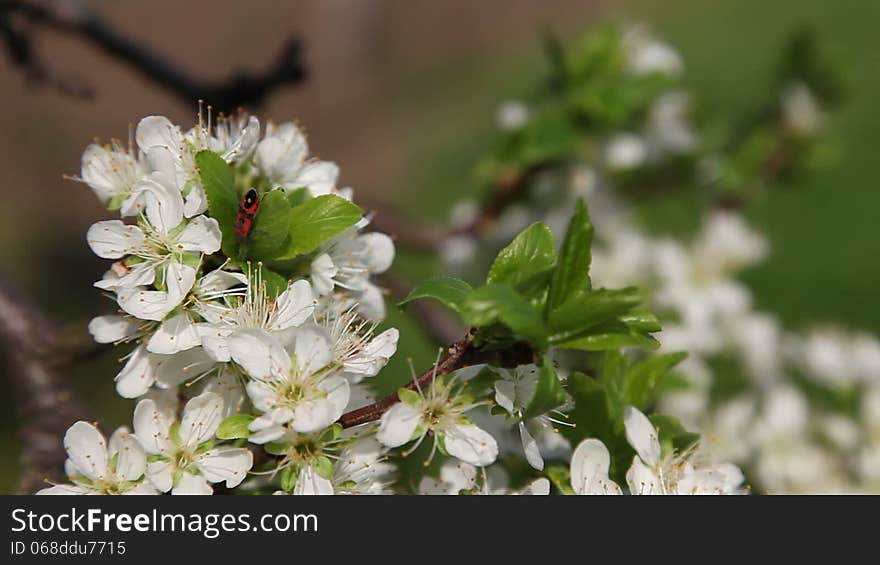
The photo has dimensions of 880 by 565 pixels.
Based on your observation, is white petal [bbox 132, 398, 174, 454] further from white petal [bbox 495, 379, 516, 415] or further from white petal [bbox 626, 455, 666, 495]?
white petal [bbox 626, 455, 666, 495]

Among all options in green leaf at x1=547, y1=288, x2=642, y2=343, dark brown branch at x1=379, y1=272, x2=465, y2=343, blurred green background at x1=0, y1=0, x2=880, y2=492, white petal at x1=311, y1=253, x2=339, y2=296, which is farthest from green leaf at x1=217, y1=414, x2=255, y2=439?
blurred green background at x1=0, y1=0, x2=880, y2=492

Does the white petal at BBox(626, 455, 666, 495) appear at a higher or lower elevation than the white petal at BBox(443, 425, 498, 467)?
lower

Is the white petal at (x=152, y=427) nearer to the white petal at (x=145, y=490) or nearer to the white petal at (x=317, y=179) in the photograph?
the white petal at (x=145, y=490)

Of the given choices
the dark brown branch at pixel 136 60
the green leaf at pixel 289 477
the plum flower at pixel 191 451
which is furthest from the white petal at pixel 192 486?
the dark brown branch at pixel 136 60

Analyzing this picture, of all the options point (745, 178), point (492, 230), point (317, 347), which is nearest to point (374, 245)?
point (317, 347)

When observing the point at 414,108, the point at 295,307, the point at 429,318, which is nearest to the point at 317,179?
the point at 295,307

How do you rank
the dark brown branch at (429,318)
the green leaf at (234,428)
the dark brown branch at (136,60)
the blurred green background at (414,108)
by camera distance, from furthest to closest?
the blurred green background at (414,108) < the dark brown branch at (429,318) < the dark brown branch at (136,60) < the green leaf at (234,428)
